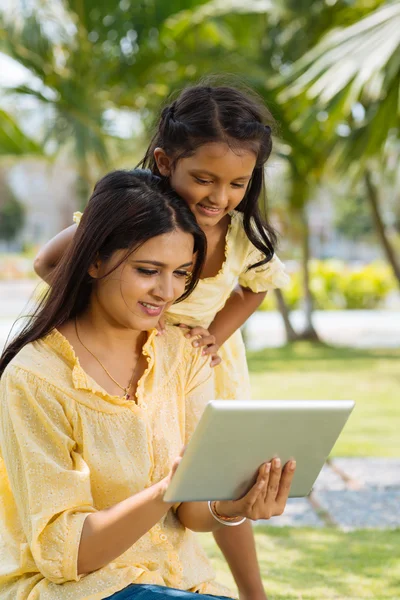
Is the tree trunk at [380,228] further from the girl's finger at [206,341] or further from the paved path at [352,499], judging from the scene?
the girl's finger at [206,341]

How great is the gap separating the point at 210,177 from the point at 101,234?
62cm

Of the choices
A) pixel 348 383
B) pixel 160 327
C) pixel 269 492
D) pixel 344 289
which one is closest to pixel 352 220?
pixel 344 289

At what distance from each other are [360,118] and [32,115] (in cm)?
429

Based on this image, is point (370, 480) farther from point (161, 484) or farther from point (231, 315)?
point (161, 484)

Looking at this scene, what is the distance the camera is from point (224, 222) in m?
2.94

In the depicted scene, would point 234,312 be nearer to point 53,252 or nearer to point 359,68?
point 53,252

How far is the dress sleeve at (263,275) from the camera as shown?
2.99 m

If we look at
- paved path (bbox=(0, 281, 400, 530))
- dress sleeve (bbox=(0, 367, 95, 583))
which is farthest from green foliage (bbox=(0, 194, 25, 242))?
dress sleeve (bbox=(0, 367, 95, 583))

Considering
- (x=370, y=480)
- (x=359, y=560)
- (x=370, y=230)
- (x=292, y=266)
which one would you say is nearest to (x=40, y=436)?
(x=359, y=560)

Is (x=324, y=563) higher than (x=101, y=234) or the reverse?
the reverse

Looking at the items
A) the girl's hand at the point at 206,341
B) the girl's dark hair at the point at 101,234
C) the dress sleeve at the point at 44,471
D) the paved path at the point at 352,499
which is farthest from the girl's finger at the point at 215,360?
the paved path at the point at 352,499

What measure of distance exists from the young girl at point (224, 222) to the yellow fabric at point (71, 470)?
1.58 ft

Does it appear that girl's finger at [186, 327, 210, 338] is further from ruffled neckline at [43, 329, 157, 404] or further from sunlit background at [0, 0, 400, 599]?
sunlit background at [0, 0, 400, 599]

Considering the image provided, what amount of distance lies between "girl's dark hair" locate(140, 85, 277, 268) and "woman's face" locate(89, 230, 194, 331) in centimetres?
58
